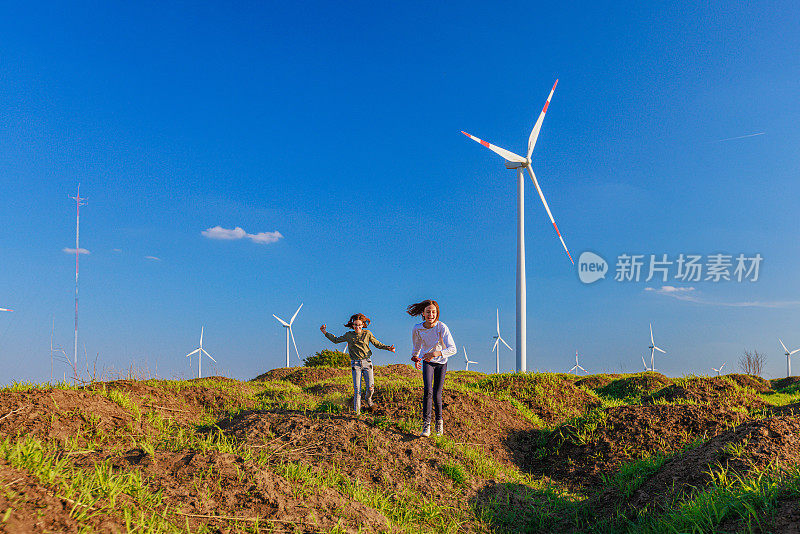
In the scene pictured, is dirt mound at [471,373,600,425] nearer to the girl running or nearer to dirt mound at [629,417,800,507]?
the girl running

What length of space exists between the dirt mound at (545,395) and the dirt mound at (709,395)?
6.69 feet

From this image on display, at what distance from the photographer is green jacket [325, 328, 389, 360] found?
10.2 metres

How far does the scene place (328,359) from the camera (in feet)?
99.8

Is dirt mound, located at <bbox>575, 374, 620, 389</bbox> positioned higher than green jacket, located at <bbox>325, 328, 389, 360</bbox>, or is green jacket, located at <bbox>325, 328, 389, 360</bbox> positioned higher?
green jacket, located at <bbox>325, 328, 389, 360</bbox>

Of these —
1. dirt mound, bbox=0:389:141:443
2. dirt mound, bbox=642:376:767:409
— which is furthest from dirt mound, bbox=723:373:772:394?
dirt mound, bbox=0:389:141:443

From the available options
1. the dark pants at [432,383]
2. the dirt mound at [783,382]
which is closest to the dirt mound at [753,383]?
the dirt mound at [783,382]

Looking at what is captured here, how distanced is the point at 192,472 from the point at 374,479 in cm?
285

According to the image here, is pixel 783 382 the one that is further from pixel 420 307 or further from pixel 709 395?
pixel 420 307

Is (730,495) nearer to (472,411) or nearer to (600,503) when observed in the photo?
(600,503)

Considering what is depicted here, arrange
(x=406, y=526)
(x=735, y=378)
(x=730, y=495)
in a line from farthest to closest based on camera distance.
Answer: (x=735, y=378) → (x=406, y=526) → (x=730, y=495)

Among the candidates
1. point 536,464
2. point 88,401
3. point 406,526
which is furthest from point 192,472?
point 536,464

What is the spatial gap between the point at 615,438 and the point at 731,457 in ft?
13.4

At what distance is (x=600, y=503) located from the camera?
7871mm

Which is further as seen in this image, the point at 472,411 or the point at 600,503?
the point at 472,411
